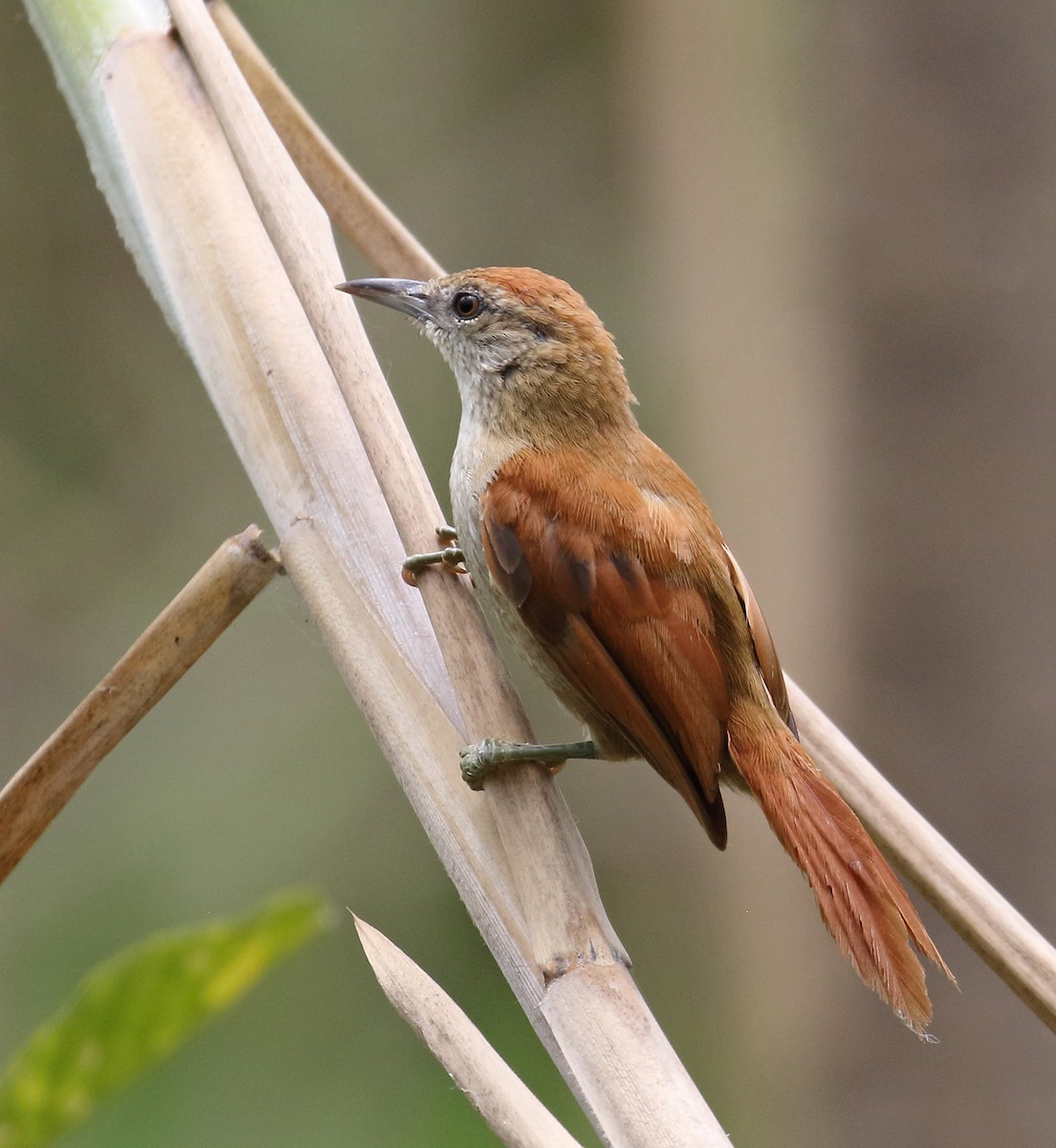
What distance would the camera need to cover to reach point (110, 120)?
1665 millimetres

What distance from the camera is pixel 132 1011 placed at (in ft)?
4.16

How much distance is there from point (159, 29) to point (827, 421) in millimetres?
3309

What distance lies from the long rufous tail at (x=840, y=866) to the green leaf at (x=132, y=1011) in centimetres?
60

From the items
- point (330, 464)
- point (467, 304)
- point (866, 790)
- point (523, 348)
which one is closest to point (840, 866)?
point (866, 790)

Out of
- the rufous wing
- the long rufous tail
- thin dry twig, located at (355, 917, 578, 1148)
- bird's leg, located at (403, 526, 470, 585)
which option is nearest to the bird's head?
the rufous wing

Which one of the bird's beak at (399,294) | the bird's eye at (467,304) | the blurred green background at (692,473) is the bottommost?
the blurred green background at (692,473)

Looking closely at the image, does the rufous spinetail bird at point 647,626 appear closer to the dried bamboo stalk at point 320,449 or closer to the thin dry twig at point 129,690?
the dried bamboo stalk at point 320,449

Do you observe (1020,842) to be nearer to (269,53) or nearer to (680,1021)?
(680,1021)

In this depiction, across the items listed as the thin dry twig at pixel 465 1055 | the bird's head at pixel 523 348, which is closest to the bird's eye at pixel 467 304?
the bird's head at pixel 523 348

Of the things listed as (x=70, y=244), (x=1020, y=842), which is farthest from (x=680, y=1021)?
(x=70, y=244)

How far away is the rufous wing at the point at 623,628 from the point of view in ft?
5.57

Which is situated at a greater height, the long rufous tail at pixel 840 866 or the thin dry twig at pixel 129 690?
the thin dry twig at pixel 129 690

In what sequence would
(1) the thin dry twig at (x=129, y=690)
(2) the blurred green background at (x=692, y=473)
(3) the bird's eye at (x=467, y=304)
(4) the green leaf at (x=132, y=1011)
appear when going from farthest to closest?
(2) the blurred green background at (x=692, y=473) < (3) the bird's eye at (x=467, y=304) < (1) the thin dry twig at (x=129, y=690) < (4) the green leaf at (x=132, y=1011)

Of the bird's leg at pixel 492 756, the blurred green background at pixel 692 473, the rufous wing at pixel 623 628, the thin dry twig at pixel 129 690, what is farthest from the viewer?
the blurred green background at pixel 692 473
